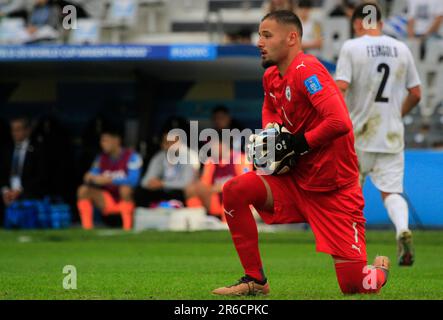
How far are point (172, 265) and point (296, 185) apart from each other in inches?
130

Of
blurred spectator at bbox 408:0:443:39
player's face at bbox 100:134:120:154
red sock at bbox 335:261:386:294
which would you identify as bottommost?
red sock at bbox 335:261:386:294

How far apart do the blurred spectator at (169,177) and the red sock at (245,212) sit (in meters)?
8.74

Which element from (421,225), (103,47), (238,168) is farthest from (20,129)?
(421,225)

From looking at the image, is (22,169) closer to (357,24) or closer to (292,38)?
(357,24)

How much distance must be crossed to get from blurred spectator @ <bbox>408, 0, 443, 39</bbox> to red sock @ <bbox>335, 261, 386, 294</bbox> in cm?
1161

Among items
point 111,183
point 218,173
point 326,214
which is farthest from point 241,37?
point 326,214

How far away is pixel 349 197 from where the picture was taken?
24.0 feet

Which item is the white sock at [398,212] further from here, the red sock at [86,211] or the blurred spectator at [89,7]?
the blurred spectator at [89,7]

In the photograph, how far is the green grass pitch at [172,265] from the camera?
7.60 meters

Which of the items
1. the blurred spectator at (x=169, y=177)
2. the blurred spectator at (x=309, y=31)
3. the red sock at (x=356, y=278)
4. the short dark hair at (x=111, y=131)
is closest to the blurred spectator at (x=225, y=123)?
the blurred spectator at (x=169, y=177)

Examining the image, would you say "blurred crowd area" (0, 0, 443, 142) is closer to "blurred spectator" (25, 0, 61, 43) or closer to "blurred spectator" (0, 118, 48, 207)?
"blurred spectator" (25, 0, 61, 43)

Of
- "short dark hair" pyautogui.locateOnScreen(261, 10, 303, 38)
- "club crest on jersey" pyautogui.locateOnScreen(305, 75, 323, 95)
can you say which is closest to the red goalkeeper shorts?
"club crest on jersey" pyautogui.locateOnScreen(305, 75, 323, 95)

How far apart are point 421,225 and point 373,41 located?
5.35 m

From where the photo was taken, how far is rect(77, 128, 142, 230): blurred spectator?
53.5ft
